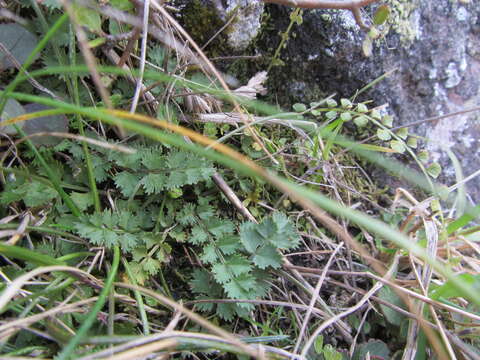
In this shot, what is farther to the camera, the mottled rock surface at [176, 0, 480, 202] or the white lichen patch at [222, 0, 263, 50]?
the mottled rock surface at [176, 0, 480, 202]

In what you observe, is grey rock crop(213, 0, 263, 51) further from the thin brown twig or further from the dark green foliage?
the dark green foliage

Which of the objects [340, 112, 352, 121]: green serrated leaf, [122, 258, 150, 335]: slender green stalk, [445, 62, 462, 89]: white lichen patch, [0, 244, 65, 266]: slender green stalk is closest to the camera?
[0, 244, 65, 266]: slender green stalk

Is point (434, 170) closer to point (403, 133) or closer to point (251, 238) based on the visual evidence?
point (403, 133)

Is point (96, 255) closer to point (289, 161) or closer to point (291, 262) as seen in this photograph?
point (291, 262)

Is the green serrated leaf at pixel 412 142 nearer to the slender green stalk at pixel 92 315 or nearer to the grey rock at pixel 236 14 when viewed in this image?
the grey rock at pixel 236 14

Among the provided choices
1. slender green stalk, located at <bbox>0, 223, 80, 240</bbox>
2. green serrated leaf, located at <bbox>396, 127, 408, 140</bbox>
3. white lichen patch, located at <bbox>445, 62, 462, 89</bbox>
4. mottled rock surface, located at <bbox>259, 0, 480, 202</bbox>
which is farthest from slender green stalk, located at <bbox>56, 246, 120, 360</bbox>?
white lichen patch, located at <bbox>445, 62, 462, 89</bbox>

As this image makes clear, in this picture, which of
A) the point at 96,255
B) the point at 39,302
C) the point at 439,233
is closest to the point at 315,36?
the point at 439,233
